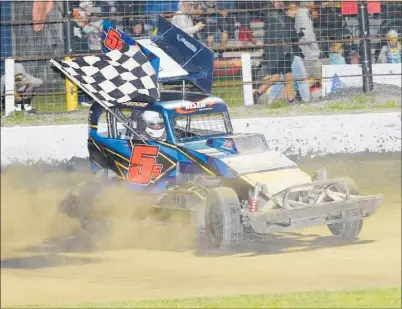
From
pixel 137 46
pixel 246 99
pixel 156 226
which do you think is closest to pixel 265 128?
pixel 246 99

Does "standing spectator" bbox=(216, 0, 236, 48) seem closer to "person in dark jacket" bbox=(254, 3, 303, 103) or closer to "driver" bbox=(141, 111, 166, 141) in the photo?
"person in dark jacket" bbox=(254, 3, 303, 103)

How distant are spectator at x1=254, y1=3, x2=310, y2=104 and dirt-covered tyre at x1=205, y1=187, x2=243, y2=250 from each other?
435cm

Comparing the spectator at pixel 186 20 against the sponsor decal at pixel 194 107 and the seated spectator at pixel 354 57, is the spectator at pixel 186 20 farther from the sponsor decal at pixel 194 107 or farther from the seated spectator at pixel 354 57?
the sponsor decal at pixel 194 107

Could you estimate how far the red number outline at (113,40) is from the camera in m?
11.1

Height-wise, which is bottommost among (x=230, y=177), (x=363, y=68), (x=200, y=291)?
(x=200, y=291)

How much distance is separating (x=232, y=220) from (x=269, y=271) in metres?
0.70

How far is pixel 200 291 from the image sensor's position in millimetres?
7723

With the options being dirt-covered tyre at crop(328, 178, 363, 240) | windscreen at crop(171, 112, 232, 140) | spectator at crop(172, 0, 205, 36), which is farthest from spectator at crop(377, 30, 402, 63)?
dirt-covered tyre at crop(328, 178, 363, 240)

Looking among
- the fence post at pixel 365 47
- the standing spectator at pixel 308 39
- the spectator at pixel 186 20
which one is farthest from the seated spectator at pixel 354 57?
the spectator at pixel 186 20

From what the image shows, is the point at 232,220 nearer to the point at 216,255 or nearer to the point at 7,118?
the point at 216,255

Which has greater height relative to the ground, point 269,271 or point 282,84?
point 282,84

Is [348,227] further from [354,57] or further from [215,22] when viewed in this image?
[215,22]

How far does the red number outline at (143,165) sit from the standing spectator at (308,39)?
373 cm

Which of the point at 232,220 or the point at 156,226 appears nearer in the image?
the point at 232,220
